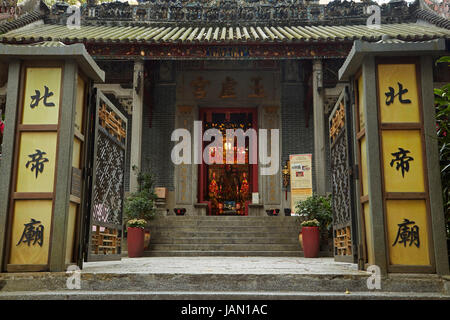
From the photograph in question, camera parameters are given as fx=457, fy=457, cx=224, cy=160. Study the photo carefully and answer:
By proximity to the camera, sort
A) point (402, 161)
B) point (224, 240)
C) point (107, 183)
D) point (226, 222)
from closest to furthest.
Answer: point (402, 161) < point (107, 183) < point (224, 240) < point (226, 222)

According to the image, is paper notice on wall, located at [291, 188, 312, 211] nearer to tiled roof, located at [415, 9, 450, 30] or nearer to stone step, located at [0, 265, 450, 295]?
tiled roof, located at [415, 9, 450, 30]

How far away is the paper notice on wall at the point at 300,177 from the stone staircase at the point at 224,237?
5.54ft

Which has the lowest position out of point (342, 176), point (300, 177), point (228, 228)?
point (228, 228)

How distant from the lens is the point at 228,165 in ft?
47.9

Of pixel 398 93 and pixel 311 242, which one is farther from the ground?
pixel 398 93

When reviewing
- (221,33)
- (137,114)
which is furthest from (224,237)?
(221,33)

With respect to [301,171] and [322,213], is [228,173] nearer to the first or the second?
[301,171]

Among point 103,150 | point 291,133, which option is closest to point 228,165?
point 291,133

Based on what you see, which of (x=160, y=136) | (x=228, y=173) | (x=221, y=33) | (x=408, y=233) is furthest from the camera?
(x=228, y=173)

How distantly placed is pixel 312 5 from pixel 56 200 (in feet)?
36.5

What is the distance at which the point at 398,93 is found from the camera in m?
3.82

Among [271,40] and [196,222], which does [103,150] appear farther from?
[271,40]

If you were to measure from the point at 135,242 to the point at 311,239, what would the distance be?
323cm
